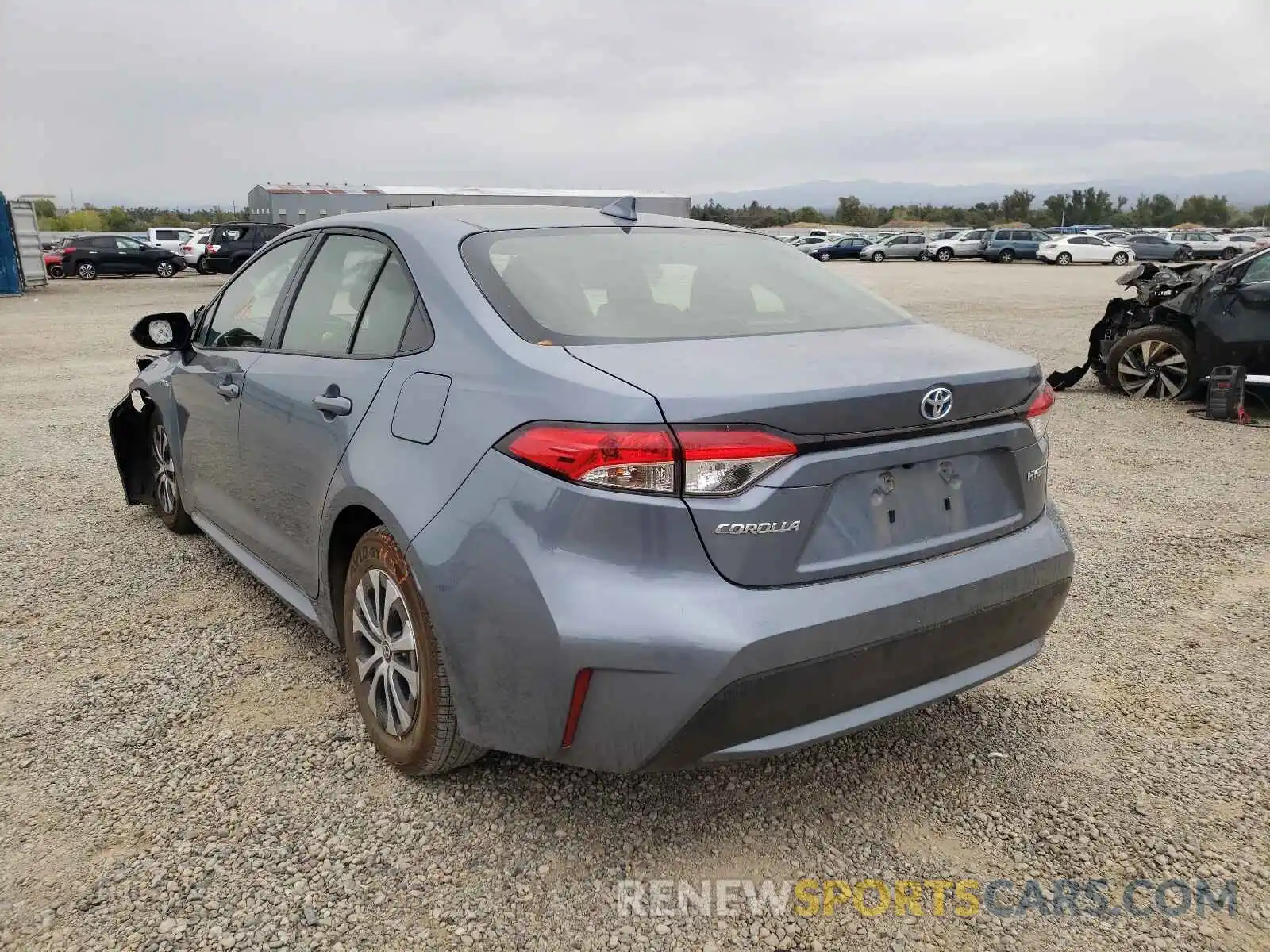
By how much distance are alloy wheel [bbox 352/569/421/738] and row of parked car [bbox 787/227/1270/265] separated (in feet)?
118

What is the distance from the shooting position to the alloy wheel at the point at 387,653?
2572mm

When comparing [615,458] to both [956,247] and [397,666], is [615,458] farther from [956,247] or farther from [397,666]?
[956,247]

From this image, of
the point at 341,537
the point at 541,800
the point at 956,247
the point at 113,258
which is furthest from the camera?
the point at 956,247

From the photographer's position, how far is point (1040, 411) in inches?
105

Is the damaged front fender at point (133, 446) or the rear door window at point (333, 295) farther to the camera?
the damaged front fender at point (133, 446)

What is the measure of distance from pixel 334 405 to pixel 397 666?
80 cm

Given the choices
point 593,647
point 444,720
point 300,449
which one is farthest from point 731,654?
point 300,449

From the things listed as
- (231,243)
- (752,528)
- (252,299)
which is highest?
(252,299)

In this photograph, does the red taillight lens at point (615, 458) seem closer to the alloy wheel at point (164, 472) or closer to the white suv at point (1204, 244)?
the alloy wheel at point (164, 472)

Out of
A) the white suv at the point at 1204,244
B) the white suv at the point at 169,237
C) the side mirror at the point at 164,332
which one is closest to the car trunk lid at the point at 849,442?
the side mirror at the point at 164,332

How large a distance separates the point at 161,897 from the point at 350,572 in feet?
3.10

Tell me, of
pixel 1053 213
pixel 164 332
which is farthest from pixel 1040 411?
pixel 1053 213

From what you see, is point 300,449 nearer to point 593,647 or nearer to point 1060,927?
point 593,647

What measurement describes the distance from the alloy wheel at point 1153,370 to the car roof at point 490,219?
23.2 feet
